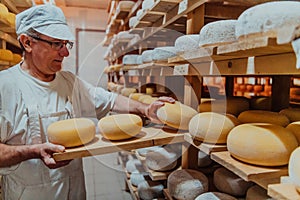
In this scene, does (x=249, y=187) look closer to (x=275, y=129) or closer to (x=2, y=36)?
(x=275, y=129)

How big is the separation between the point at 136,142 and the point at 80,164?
543mm

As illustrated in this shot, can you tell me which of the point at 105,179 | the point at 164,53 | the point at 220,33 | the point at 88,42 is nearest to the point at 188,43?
the point at 220,33

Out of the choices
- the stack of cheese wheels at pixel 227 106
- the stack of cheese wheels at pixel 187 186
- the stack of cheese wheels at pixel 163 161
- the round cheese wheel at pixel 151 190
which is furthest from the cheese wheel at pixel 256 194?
the round cheese wheel at pixel 151 190

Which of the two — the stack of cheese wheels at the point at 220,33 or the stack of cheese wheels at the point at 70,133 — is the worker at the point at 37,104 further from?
the stack of cheese wheels at the point at 220,33

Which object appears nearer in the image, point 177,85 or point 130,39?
point 177,85

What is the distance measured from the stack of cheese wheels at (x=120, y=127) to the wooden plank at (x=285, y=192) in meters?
0.66

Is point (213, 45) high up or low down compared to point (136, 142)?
up

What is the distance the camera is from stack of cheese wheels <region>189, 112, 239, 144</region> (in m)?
0.91

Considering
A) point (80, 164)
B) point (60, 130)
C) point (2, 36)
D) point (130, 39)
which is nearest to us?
point (60, 130)

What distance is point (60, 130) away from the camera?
3.30ft

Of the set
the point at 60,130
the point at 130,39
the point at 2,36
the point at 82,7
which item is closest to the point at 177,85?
the point at 130,39

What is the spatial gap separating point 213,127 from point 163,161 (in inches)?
28.7

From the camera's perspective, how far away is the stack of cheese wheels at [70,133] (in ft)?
3.30

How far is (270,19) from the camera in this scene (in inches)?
→ 20.6
